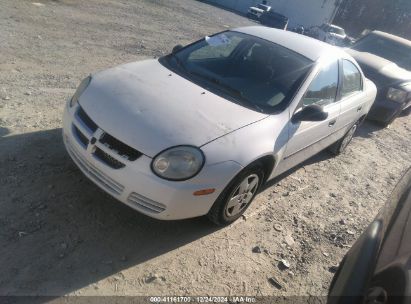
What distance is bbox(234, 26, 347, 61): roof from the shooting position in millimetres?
4008

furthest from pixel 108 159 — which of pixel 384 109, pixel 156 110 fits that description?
pixel 384 109

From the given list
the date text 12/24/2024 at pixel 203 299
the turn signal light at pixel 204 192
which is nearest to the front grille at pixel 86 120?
the turn signal light at pixel 204 192

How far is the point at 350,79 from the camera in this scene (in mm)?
4703

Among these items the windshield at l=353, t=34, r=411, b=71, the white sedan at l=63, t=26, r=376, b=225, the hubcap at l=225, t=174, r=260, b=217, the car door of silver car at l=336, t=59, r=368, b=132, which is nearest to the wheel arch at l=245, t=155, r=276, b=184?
the white sedan at l=63, t=26, r=376, b=225

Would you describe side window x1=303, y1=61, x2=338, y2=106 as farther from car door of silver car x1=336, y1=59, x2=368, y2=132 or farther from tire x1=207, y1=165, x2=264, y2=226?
tire x1=207, y1=165, x2=264, y2=226

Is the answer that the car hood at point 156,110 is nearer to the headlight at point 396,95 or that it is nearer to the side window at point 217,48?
the side window at point 217,48

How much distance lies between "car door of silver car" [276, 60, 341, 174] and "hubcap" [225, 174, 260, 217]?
448 millimetres

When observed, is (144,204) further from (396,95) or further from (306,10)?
(306,10)

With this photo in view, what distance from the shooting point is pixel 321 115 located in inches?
140

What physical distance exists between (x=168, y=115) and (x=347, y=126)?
315 centimetres

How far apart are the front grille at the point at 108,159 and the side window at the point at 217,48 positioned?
171 centimetres

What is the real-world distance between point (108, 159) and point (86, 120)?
1.52ft

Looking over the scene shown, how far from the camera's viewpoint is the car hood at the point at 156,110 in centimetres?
284

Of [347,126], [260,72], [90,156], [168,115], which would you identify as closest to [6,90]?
[90,156]
